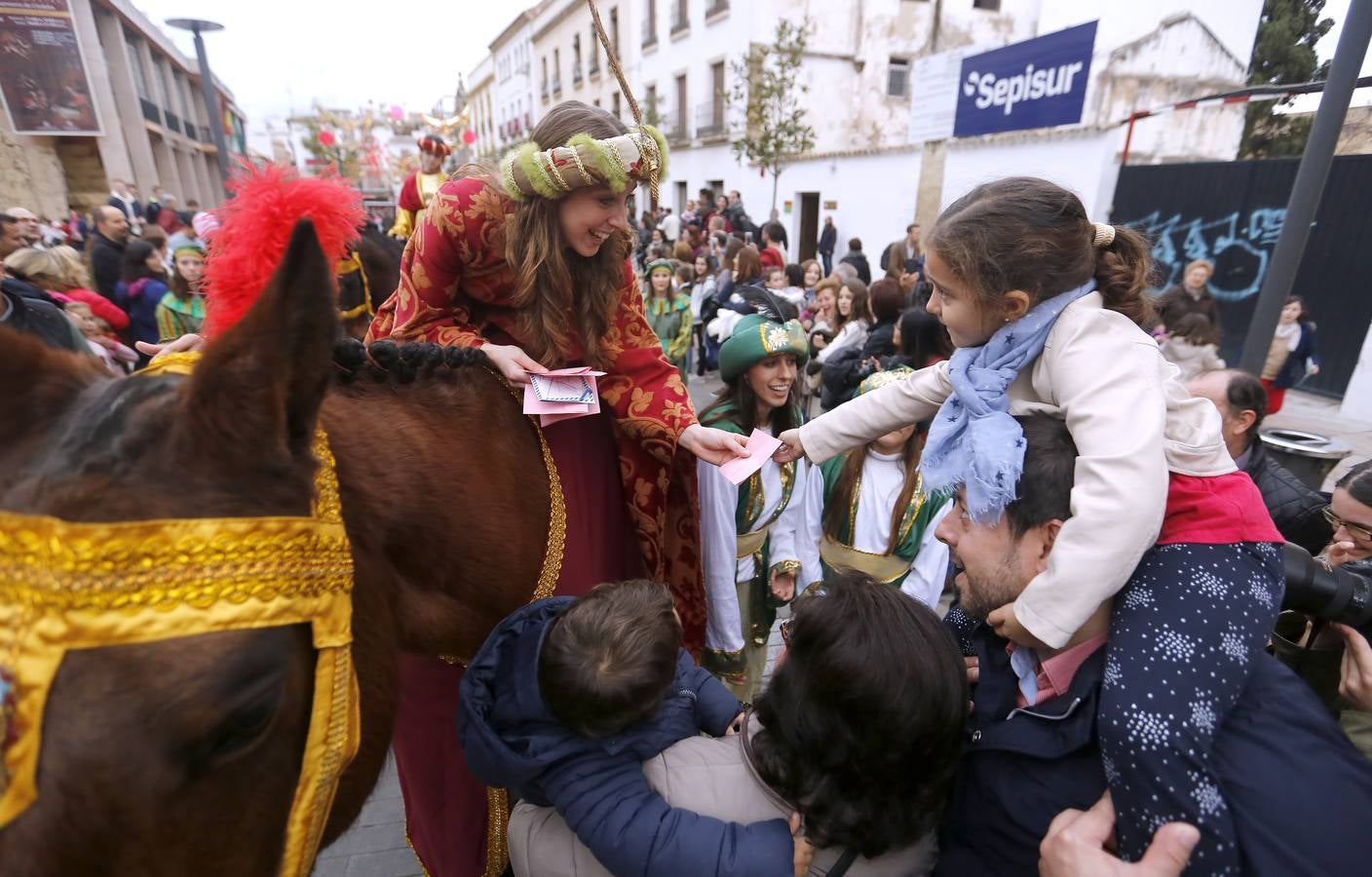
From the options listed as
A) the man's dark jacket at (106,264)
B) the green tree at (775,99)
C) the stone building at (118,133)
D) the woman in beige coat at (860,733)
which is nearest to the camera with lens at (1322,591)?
the woman in beige coat at (860,733)

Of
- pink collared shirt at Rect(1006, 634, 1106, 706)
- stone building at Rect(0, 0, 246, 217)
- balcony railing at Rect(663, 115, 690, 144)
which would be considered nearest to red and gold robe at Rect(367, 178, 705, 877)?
pink collared shirt at Rect(1006, 634, 1106, 706)

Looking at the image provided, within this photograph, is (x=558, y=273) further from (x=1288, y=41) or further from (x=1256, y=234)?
(x=1288, y=41)

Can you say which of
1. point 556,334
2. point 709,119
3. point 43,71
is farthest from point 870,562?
point 709,119

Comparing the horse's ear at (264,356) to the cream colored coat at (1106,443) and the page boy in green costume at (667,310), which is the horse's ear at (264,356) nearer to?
the cream colored coat at (1106,443)

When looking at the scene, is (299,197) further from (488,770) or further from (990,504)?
(990,504)

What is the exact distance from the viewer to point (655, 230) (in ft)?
49.5

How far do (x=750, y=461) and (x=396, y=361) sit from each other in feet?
3.06

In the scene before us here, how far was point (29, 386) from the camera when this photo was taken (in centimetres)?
90

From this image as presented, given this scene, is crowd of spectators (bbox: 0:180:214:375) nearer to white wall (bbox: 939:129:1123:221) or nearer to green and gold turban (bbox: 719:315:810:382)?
green and gold turban (bbox: 719:315:810:382)

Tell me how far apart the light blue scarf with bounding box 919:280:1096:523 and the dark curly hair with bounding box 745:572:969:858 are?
284mm

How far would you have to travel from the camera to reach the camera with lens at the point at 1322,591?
4.77 feet

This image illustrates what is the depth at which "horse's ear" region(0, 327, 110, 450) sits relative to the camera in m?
0.87

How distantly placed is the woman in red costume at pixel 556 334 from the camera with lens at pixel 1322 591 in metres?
1.28

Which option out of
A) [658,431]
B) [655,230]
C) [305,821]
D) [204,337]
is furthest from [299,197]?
[655,230]
